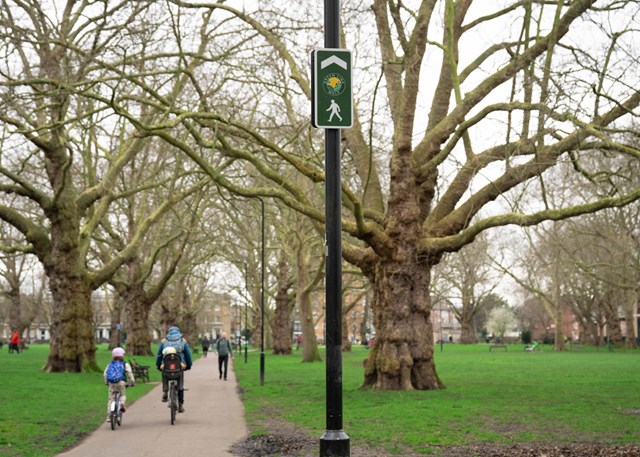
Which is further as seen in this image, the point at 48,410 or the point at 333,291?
the point at 48,410

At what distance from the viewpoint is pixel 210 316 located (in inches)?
5886

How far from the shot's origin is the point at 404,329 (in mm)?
23297

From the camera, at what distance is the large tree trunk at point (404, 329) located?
2320 cm

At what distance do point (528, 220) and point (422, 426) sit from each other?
714 centimetres

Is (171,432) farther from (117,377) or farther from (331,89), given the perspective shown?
(331,89)

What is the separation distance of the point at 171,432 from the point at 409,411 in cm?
497

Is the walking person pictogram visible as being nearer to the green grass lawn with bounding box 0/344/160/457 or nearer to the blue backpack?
the green grass lawn with bounding box 0/344/160/457

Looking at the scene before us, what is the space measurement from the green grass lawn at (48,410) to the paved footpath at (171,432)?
46 cm

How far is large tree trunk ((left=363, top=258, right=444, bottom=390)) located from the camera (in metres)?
23.2

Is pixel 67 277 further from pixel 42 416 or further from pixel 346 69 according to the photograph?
pixel 346 69

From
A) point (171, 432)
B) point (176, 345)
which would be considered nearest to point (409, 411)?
point (176, 345)

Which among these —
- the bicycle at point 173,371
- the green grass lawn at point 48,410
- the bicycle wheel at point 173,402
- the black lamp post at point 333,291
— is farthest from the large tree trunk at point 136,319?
the black lamp post at point 333,291

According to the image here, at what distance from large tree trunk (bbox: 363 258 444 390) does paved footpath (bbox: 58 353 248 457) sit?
3947mm

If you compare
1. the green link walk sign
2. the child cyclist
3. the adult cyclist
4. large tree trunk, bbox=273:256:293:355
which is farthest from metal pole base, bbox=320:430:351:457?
large tree trunk, bbox=273:256:293:355
